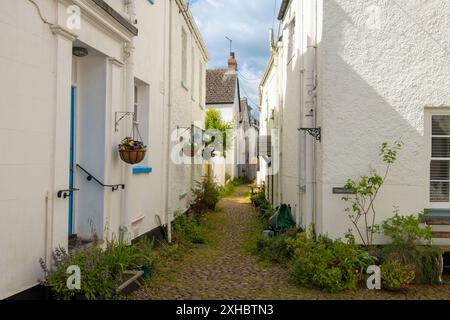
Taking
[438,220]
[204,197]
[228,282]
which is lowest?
[228,282]

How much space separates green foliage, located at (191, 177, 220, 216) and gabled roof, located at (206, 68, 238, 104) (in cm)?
1559

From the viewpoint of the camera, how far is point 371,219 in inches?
271

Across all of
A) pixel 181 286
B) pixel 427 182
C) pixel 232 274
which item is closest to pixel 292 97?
pixel 427 182

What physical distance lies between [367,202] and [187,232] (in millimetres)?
4639

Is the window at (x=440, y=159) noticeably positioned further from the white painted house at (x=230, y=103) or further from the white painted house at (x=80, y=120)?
the white painted house at (x=230, y=103)

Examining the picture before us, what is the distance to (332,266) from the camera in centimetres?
618

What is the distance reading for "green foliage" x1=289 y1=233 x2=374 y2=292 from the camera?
5.95 meters

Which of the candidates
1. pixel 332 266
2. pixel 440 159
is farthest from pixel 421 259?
pixel 440 159

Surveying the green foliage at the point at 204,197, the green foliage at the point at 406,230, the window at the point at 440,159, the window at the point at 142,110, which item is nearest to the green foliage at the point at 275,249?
the green foliage at the point at 406,230

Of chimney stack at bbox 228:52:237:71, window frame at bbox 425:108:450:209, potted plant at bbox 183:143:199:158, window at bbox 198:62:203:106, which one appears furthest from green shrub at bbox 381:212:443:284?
chimney stack at bbox 228:52:237:71

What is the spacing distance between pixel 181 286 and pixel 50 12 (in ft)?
12.9

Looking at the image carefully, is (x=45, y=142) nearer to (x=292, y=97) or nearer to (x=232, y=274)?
(x=232, y=274)

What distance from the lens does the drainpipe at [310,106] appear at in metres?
7.43

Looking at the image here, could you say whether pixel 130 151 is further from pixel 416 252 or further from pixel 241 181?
pixel 241 181
